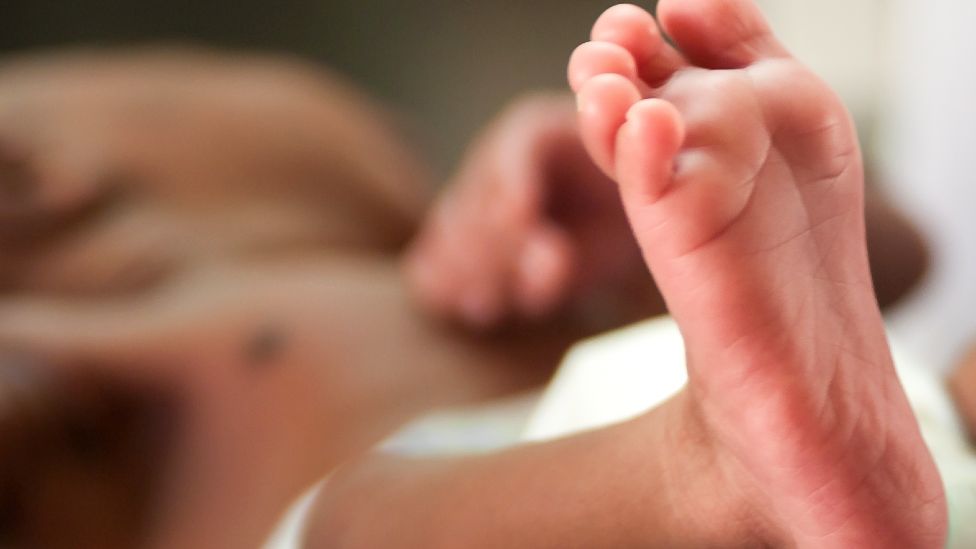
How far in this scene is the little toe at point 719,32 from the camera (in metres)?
0.28

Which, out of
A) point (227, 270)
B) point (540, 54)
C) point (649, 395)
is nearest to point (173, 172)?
point (227, 270)

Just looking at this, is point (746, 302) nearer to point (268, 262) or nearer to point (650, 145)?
point (650, 145)

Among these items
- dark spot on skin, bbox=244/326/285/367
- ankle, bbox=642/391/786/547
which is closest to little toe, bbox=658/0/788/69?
ankle, bbox=642/391/786/547

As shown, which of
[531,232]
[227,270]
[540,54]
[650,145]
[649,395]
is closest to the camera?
[650,145]

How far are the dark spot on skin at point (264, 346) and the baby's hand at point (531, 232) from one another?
12 centimetres

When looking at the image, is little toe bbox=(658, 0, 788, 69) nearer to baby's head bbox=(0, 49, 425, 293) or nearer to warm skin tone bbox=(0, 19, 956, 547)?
warm skin tone bbox=(0, 19, 956, 547)

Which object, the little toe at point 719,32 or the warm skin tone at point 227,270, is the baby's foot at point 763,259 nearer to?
the little toe at point 719,32

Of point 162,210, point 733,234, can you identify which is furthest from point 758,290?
Answer: point 162,210

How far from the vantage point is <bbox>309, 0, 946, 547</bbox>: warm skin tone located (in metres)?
0.24

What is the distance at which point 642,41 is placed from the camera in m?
0.27

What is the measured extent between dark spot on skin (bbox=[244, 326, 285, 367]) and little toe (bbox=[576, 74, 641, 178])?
47 centimetres

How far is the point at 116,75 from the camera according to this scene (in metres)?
0.96

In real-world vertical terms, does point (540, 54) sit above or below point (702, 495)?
above

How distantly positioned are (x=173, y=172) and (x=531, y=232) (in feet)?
1.46
